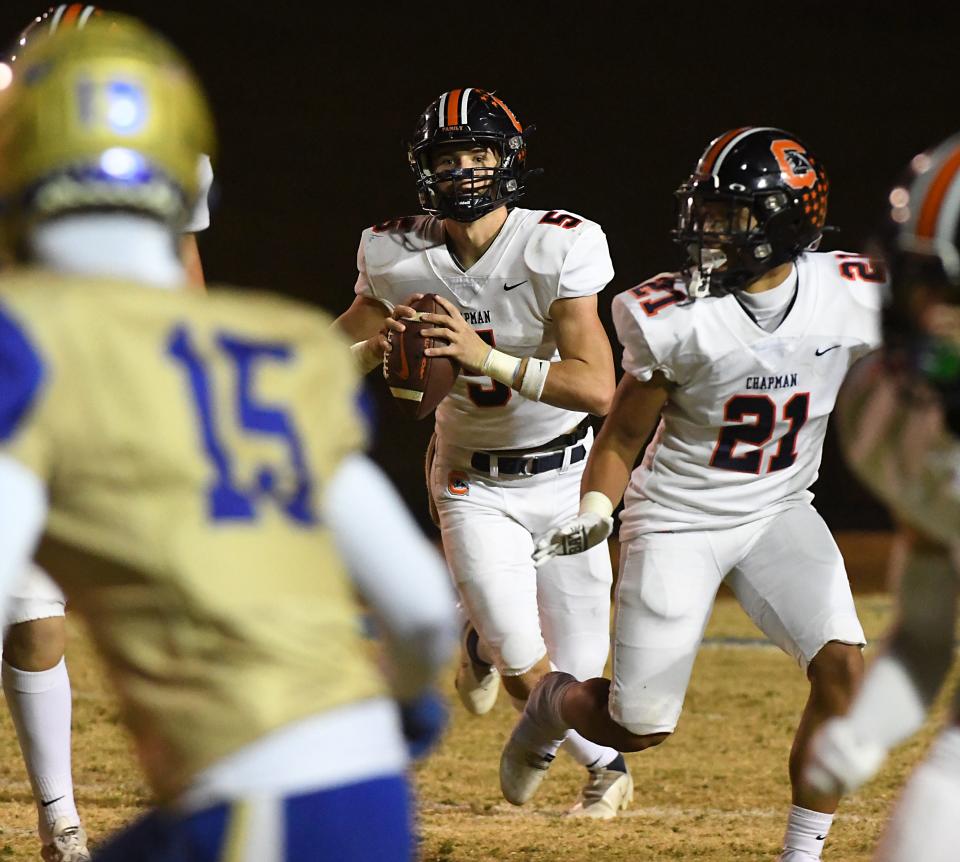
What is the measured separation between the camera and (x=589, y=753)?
4238 millimetres

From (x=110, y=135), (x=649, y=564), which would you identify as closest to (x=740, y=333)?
(x=649, y=564)

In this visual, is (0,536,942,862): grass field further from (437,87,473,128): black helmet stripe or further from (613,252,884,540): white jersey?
(437,87,473,128): black helmet stripe

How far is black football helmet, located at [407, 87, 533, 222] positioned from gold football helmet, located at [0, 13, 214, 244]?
2638 mm

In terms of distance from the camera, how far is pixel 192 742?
146 cm

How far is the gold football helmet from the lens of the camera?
1.54 m

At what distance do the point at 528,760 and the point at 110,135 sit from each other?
2775 millimetres

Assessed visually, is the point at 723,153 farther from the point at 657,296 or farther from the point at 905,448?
the point at 905,448

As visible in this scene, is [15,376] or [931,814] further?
[931,814]

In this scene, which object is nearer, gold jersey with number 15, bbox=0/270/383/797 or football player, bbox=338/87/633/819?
gold jersey with number 15, bbox=0/270/383/797

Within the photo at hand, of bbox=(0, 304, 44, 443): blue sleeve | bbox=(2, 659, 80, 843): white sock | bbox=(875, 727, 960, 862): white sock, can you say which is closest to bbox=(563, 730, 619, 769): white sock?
bbox=(2, 659, 80, 843): white sock

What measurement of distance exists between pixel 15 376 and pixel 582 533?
2.22 metres

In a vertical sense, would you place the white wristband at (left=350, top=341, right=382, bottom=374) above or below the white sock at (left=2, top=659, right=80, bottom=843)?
above

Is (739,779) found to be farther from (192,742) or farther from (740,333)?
(192,742)

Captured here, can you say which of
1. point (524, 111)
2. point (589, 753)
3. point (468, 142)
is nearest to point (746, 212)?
point (468, 142)
